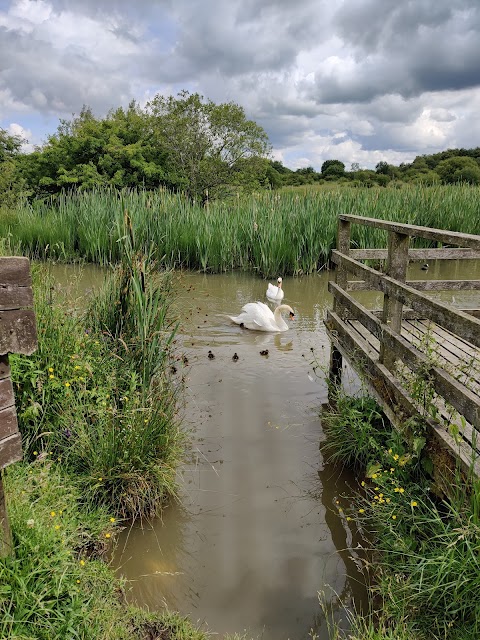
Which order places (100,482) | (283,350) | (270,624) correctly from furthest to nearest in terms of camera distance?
1. (283,350)
2. (100,482)
3. (270,624)

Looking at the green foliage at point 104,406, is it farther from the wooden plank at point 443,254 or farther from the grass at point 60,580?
the wooden plank at point 443,254

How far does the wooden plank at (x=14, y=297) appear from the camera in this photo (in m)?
1.81

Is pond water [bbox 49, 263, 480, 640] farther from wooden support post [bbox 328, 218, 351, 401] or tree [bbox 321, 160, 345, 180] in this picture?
tree [bbox 321, 160, 345, 180]

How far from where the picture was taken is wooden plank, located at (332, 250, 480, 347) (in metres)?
2.34

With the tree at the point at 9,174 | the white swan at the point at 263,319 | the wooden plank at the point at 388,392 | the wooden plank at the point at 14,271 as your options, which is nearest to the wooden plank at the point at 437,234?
the wooden plank at the point at 388,392

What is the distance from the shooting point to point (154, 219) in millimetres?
11094

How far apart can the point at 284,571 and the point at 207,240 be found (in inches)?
341

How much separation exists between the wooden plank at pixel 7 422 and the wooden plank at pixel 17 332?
0.73ft

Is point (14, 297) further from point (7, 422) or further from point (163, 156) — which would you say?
point (163, 156)

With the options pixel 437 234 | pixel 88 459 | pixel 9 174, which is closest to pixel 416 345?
→ pixel 437 234

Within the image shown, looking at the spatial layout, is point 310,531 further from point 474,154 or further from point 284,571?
point 474,154

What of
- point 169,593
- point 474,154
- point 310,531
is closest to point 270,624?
point 169,593

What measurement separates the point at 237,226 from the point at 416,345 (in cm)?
806

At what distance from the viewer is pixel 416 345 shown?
11.6 ft
